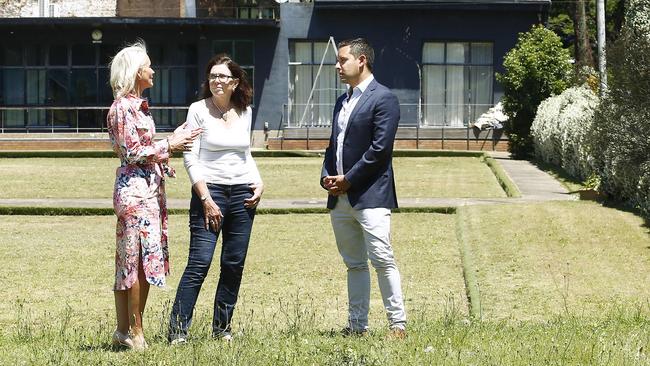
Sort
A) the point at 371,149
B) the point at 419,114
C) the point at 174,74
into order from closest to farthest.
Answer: the point at 371,149 < the point at 419,114 < the point at 174,74

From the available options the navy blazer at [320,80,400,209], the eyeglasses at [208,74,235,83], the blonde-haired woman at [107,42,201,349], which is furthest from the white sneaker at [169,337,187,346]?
the eyeglasses at [208,74,235,83]

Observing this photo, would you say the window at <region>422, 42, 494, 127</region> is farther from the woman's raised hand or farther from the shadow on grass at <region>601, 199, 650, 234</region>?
the woman's raised hand

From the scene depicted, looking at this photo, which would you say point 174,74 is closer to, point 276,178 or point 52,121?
point 52,121

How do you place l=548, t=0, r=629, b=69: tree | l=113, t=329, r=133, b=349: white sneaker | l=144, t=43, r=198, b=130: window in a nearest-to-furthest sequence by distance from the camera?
l=113, t=329, r=133, b=349: white sneaker
l=548, t=0, r=629, b=69: tree
l=144, t=43, r=198, b=130: window

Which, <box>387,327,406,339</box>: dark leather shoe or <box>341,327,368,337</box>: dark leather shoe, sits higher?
<box>387,327,406,339</box>: dark leather shoe

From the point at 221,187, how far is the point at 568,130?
1871cm

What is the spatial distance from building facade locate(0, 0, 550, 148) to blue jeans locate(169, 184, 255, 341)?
36.0m

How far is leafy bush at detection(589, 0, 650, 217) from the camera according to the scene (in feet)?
54.4

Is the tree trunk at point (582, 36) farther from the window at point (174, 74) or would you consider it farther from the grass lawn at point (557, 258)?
the grass lawn at point (557, 258)

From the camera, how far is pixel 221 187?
29.0 ft

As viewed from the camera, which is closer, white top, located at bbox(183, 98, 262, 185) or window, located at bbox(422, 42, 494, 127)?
white top, located at bbox(183, 98, 262, 185)

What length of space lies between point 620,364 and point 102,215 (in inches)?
557

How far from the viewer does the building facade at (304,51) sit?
45844 millimetres

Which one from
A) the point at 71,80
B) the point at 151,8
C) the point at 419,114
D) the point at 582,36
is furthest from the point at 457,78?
the point at 71,80
